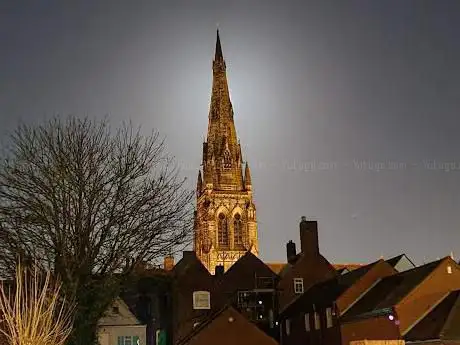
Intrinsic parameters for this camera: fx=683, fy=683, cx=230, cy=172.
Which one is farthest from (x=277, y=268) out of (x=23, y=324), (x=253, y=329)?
(x=23, y=324)

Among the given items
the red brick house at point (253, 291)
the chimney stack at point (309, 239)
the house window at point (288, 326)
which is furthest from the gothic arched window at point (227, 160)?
the house window at point (288, 326)

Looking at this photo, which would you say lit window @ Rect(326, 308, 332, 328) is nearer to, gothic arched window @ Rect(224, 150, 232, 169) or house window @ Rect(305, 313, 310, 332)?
house window @ Rect(305, 313, 310, 332)

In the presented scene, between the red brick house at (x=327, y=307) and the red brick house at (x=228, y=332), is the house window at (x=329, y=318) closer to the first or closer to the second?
the red brick house at (x=327, y=307)

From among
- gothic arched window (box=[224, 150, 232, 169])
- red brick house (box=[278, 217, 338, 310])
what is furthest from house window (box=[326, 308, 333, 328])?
gothic arched window (box=[224, 150, 232, 169])

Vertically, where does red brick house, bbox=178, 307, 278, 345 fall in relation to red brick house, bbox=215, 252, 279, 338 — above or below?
below

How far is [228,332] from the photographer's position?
4569 centimetres

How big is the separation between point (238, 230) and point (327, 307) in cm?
7026

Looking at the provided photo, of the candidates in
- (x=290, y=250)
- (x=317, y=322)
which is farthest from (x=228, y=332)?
(x=290, y=250)

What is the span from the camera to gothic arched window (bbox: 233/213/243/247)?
4528 inches

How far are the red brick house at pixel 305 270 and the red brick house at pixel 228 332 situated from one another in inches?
498

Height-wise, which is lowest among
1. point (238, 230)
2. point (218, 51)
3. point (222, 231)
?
point (222, 231)

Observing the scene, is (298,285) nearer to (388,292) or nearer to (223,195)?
(388,292)

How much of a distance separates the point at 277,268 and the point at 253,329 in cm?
4335

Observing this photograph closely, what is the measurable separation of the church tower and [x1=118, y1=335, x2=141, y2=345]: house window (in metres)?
56.3
